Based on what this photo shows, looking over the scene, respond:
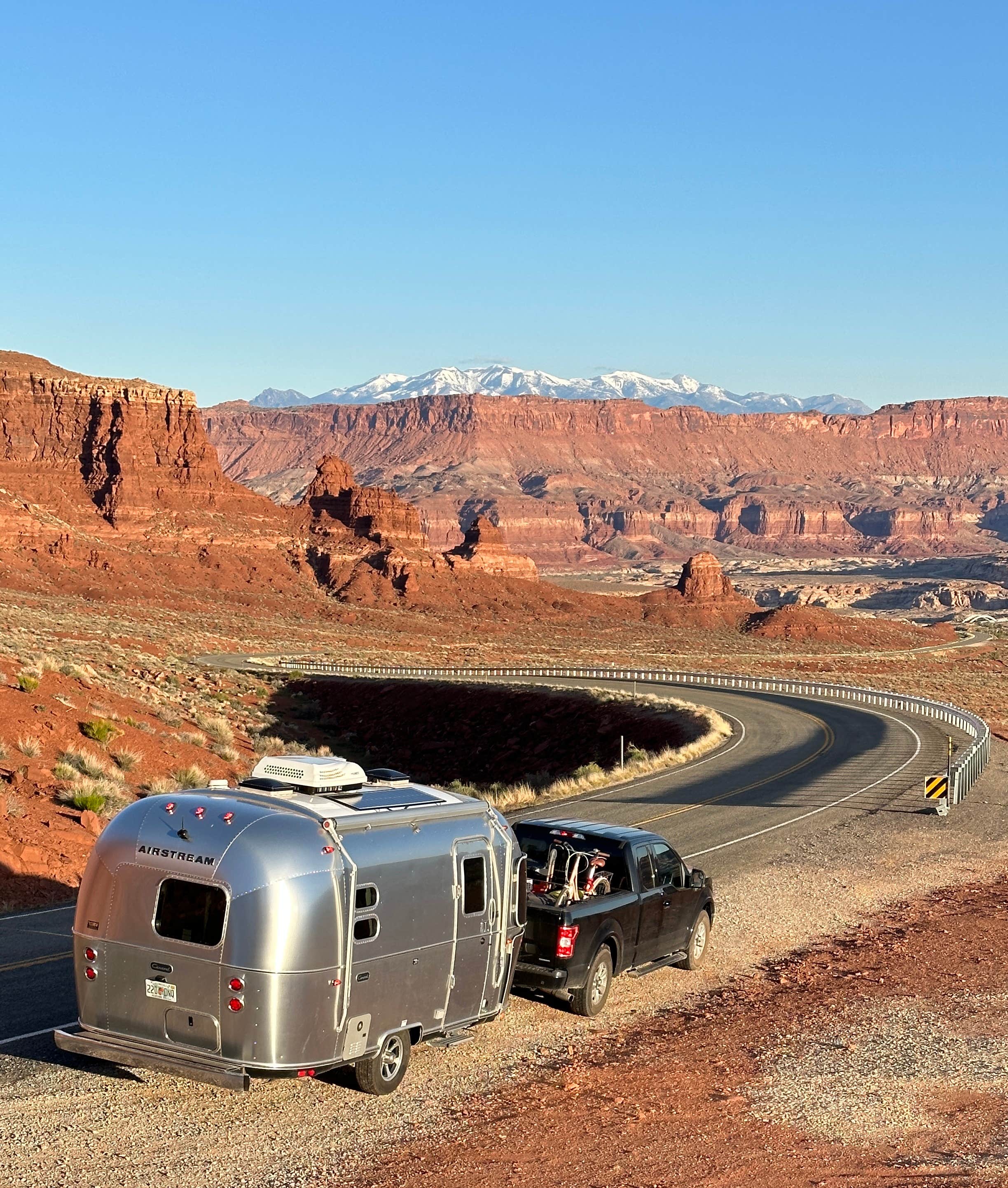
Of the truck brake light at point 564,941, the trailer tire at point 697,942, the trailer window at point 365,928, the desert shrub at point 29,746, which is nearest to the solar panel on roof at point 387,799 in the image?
the trailer window at point 365,928

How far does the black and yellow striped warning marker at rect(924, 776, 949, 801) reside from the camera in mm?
28156

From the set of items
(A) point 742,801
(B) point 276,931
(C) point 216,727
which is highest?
(B) point 276,931

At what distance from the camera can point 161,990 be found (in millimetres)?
9922

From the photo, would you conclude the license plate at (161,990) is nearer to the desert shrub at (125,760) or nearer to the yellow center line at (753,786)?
the yellow center line at (753,786)

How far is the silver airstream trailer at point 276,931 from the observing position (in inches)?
379

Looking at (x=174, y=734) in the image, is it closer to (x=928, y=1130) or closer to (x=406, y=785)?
(x=406, y=785)

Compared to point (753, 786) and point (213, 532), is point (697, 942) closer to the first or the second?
point (753, 786)

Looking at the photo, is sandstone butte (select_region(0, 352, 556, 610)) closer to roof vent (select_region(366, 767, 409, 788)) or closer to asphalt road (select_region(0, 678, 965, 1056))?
asphalt road (select_region(0, 678, 965, 1056))

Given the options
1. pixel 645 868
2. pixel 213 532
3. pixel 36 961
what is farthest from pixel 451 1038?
pixel 213 532

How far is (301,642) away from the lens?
86.5m

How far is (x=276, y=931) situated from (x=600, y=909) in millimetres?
4487

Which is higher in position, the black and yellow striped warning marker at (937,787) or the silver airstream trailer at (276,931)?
the silver airstream trailer at (276,931)

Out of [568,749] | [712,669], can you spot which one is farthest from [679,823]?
[712,669]

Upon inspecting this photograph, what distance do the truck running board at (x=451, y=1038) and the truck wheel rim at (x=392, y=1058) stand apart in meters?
0.44
